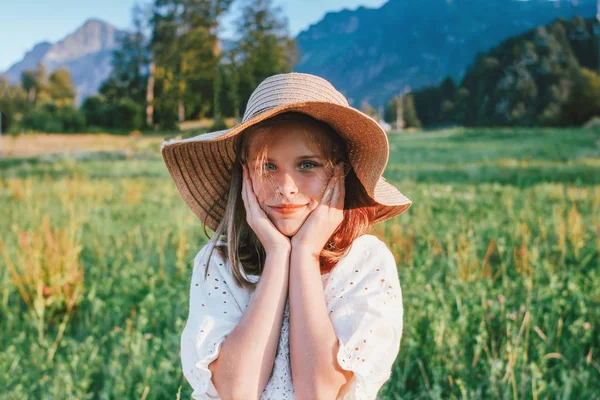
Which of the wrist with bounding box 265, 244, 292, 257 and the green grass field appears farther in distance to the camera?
the green grass field

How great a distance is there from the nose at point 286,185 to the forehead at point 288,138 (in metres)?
0.08

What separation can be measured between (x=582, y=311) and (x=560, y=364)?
501 mm

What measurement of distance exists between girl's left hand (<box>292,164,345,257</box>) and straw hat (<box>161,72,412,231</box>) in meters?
0.11

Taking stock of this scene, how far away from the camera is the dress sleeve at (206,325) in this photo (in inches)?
52.6

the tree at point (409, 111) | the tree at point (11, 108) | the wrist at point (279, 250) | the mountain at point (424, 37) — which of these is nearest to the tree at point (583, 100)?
the mountain at point (424, 37)

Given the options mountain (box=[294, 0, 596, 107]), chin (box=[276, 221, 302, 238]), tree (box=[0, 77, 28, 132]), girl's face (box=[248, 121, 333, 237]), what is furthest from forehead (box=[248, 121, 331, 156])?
mountain (box=[294, 0, 596, 107])

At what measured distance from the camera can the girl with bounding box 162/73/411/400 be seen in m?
1.30

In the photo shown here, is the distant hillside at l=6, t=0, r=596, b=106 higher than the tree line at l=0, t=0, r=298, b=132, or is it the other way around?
the distant hillside at l=6, t=0, r=596, b=106

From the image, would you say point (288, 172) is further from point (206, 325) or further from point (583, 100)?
point (583, 100)

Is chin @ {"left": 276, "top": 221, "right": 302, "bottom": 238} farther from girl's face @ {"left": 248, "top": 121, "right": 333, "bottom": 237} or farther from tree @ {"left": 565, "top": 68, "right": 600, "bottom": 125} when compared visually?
tree @ {"left": 565, "top": 68, "right": 600, "bottom": 125}

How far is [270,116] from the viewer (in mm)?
1464

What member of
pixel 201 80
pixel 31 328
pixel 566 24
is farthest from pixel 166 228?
pixel 566 24

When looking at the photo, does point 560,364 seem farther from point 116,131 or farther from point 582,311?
point 116,131

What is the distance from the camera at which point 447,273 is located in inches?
144
